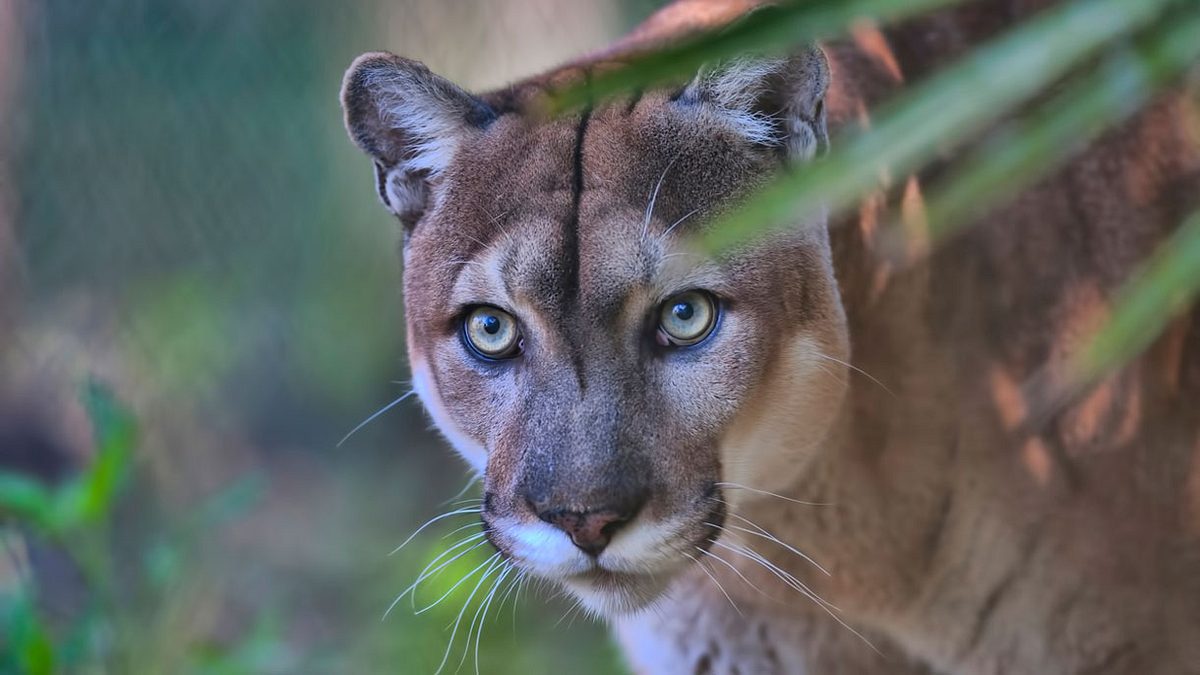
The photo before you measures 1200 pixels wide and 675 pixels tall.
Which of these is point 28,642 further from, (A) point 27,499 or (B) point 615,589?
(B) point 615,589

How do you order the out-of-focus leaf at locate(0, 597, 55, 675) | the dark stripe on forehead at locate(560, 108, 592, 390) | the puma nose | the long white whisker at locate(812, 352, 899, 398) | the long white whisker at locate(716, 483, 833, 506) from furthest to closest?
the out-of-focus leaf at locate(0, 597, 55, 675) < the long white whisker at locate(812, 352, 899, 398) < the long white whisker at locate(716, 483, 833, 506) < the dark stripe on forehead at locate(560, 108, 592, 390) < the puma nose

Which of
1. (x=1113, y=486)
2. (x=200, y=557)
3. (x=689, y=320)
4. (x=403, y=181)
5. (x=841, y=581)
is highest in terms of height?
(x=403, y=181)

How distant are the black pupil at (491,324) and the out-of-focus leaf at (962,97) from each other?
1212 millimetres

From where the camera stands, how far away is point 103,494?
274cm

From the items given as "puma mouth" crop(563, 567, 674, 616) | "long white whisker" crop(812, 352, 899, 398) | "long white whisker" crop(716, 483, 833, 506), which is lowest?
"puma mouth" crop(563, 567, 674, 616)

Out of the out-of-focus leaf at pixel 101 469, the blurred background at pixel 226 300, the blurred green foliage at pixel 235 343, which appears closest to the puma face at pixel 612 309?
the out-of-focus leaf at pixel 101 469

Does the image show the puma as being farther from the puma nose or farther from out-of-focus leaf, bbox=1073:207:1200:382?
out-of-focus leaf, bbox=1073:207:1200:382

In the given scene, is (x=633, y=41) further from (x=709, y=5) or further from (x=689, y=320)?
(x=689, y=320)

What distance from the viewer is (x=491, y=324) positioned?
6.63 feet

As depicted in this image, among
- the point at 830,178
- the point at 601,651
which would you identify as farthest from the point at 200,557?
→ the point at 830,178

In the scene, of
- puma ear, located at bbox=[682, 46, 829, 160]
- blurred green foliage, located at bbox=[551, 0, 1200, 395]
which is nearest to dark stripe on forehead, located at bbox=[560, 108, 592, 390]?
puma ear, located at bbox=[682, 46, 829, 160]

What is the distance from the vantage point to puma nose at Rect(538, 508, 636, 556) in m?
1.77

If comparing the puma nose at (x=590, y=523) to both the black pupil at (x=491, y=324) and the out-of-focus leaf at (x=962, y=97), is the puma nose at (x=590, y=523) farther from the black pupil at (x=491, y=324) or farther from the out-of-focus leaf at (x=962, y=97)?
the out-of-focus leaf at (x=962, y=97)

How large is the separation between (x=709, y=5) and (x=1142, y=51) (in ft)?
5.90
